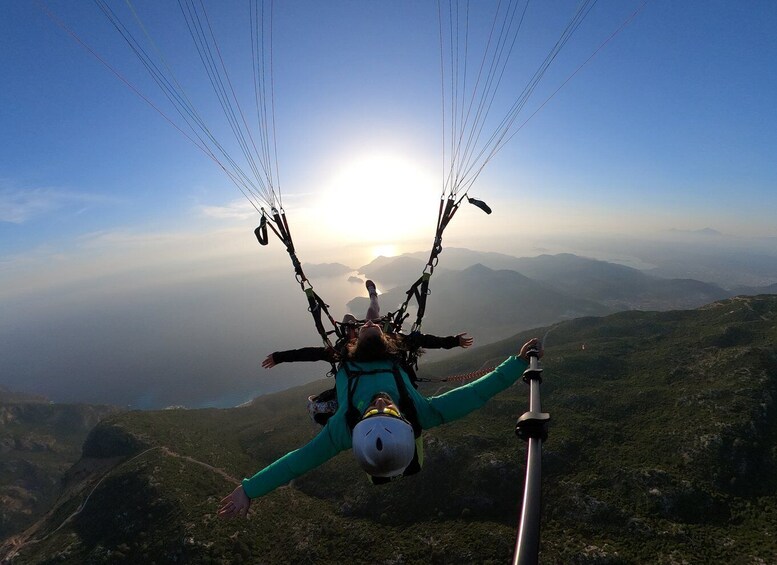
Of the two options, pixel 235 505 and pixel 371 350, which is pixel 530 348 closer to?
pixel 371 350

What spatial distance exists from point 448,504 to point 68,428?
169650mm

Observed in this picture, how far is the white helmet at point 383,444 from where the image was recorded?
357 centimetres

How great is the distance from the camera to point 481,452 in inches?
1790

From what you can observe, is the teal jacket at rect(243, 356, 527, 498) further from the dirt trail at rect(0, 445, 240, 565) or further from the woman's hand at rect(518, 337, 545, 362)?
the dirt trail at rect(0, 445, 240, 565)

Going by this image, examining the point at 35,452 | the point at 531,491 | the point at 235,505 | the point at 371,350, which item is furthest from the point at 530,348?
the point at 35,452

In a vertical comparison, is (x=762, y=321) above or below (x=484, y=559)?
above

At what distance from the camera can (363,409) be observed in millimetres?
4648

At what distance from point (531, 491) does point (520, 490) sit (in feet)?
183

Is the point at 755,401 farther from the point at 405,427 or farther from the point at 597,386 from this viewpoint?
the point at 405,427

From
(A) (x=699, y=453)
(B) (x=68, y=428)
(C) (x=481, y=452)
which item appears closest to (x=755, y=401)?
(A) (x=699, y=453)

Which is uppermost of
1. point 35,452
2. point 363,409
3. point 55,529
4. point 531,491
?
point 531,491

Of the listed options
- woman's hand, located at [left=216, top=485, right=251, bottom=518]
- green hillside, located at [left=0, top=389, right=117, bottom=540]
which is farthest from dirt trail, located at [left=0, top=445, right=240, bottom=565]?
woman's hand, located at [left=216, top=485, right=251, bottom=518]

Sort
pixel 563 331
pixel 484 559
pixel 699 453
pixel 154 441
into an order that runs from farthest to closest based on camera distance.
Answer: pixel 563 331
pixel 154 441
pixel 699 453
pixel 484 559

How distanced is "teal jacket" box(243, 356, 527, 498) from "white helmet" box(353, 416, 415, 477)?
89 centimetres
